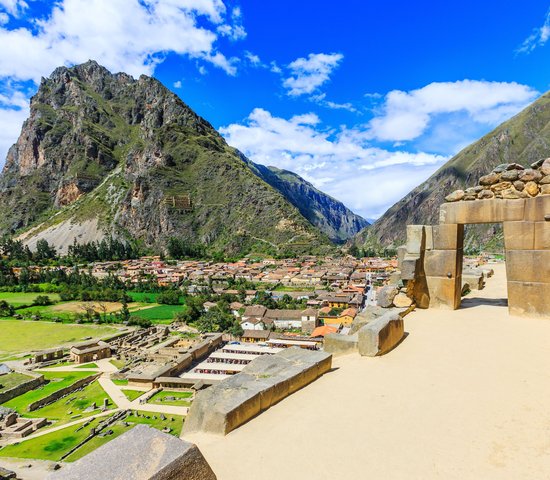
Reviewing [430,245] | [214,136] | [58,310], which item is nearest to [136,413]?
[430,245]

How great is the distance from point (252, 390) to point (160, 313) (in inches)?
2101

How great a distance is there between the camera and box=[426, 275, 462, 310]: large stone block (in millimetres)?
8656

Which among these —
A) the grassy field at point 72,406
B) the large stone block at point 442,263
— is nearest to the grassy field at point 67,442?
the grassy field at point 72,406

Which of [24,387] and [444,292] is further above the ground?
[444,292]

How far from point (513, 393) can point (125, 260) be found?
356 feet

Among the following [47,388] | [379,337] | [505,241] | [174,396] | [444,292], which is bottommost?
[47,388]

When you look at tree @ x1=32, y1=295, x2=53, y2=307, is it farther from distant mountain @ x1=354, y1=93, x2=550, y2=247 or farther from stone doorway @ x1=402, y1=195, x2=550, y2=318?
distant mountain @ x1=354, y1=93, x2=550, y2=247

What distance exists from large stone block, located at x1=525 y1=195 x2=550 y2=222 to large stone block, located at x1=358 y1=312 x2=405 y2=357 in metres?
4.05

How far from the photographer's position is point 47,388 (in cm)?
2944

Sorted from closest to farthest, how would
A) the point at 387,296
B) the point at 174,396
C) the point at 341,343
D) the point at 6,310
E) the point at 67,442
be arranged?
the point at 341,343, the point at 387,296, the point at 67,442, the point at 174,396, the point at 6,310

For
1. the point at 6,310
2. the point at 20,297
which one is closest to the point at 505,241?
the point at 6,310

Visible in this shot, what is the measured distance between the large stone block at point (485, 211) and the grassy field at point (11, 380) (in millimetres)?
34991

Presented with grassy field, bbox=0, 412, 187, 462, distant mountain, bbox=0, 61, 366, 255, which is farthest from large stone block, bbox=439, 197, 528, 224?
distant mountain, bbox=0, 61, 366, 255

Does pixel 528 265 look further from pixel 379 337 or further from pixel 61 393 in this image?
pixel 61 393
